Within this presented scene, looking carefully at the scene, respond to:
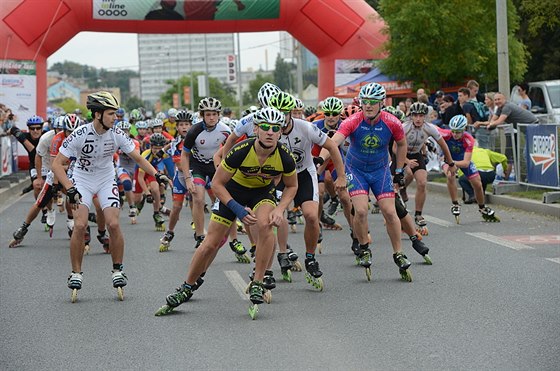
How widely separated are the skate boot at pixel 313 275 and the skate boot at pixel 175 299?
1621 mm

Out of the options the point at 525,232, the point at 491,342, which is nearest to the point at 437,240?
the point at 525,232

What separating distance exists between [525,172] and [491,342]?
40.9 ft

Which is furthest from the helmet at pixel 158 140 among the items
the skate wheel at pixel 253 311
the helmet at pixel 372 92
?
the skate wheel at pixel 253 311

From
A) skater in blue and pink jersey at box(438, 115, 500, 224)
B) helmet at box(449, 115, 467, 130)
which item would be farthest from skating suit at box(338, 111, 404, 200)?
helmet at box(449, 115, 467, 130)

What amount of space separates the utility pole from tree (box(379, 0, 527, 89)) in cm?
584

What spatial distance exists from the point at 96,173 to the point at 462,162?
25.0ft

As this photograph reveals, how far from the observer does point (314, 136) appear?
10570 millimetres

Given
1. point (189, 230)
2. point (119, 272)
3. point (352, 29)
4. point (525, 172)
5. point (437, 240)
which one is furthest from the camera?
point (352, 29)

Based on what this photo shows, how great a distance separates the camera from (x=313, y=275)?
10.4 m

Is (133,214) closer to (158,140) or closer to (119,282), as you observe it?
(158,140)

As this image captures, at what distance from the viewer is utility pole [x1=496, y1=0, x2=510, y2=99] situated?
2241 centimetres

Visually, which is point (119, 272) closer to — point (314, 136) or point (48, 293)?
point (48, 293)

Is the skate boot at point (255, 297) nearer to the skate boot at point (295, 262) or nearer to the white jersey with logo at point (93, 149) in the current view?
the white jersey with logo at point (93, 149)

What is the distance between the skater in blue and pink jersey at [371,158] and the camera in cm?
1109
